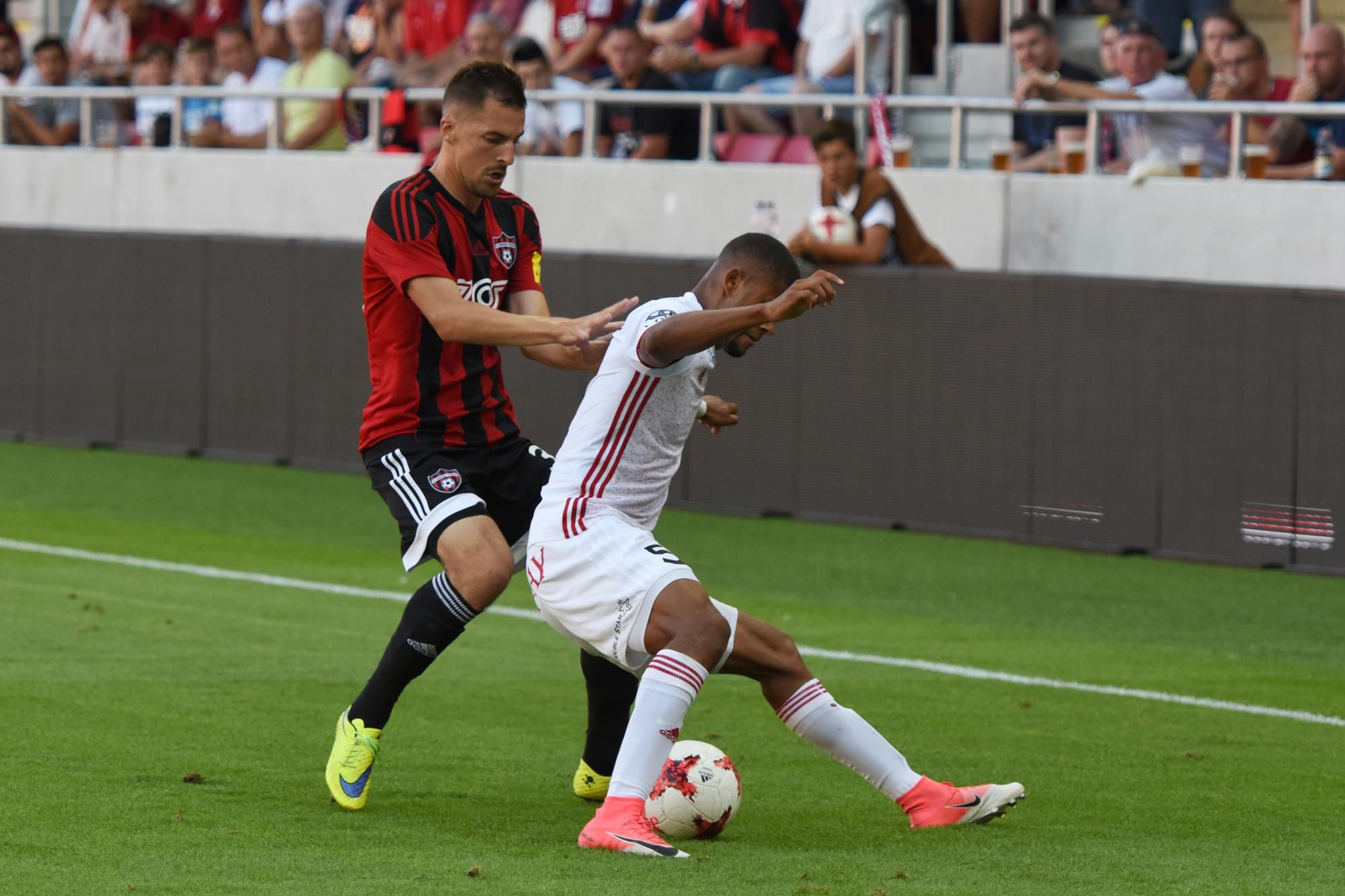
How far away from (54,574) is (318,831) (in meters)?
6.25

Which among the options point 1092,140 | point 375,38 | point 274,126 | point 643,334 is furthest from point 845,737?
point 375,38

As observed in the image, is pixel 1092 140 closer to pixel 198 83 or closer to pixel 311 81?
pixel 311 81

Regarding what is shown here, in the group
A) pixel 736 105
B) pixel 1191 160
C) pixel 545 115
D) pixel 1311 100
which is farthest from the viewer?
pixel 545 115

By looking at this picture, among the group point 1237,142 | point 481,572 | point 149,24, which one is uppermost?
point 149,24

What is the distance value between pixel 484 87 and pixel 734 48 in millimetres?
11061

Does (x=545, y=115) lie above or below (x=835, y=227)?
above

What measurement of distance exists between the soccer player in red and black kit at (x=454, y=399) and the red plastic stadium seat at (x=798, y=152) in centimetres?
937

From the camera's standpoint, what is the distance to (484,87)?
6.56 metres

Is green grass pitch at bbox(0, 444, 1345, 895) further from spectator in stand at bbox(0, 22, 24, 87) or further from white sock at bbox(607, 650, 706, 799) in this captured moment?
spectator in stand at bbox(0, 22, 24, 87)

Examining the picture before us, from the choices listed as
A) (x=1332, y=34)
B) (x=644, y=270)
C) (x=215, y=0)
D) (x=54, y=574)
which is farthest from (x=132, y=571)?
(x=215, y=0)

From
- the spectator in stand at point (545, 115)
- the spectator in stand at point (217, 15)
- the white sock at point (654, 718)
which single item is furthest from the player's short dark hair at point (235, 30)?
the white sock at point (654, 718)

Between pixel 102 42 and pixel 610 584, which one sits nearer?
pixel 610 584

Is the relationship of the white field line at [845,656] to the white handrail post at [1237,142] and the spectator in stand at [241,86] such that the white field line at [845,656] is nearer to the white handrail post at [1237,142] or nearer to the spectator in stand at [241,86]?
the white handrail post at [1237,142]

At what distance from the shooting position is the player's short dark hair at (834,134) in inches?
541
